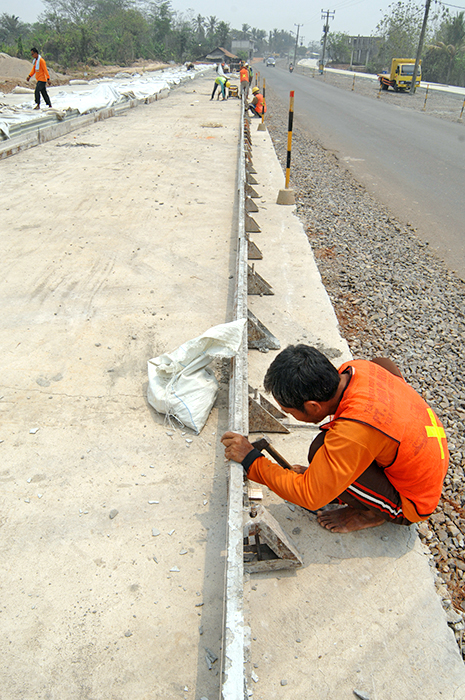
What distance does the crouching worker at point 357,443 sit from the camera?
210cm

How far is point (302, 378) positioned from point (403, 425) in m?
0.49

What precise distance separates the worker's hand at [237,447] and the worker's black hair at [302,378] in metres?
0.34

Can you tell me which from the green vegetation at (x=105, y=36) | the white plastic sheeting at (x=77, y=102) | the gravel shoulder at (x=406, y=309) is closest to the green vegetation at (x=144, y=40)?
the green vegetation at (x=105, y=36)

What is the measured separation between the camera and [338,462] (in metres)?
2.09

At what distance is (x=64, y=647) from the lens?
197 centimetres

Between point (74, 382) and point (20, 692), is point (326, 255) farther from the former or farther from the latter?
point (20, 692)

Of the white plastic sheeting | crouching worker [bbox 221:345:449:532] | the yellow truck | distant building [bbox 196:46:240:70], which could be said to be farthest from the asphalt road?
distant building [bbox 196:46:240:70]

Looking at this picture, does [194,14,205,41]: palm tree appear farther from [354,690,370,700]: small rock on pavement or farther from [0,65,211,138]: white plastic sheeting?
[354,690,370,700]: small rock on pavement

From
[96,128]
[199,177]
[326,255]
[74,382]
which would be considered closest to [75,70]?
[96,128]

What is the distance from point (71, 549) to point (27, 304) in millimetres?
2835

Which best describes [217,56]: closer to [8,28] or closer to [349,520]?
[8,28]

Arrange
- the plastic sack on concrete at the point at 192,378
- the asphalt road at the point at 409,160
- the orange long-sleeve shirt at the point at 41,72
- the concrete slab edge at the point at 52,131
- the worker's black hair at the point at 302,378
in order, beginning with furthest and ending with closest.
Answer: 1. the orange long-sleeve shirt at the point at 41,72
2. the concrete slab edge at the point at 52,131
3. the asphalt road at the point at 409,160
4. the plastic sack on concrete at the point at 192,378
5. the worker's black hair at the point at 302,378

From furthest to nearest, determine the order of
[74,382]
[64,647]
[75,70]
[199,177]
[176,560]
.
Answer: [75,70], [199,177], [74,382], [176,560], [64,647]

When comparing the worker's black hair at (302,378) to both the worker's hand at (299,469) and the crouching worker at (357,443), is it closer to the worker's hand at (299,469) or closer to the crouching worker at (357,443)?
the crouching worker at (357,443)
